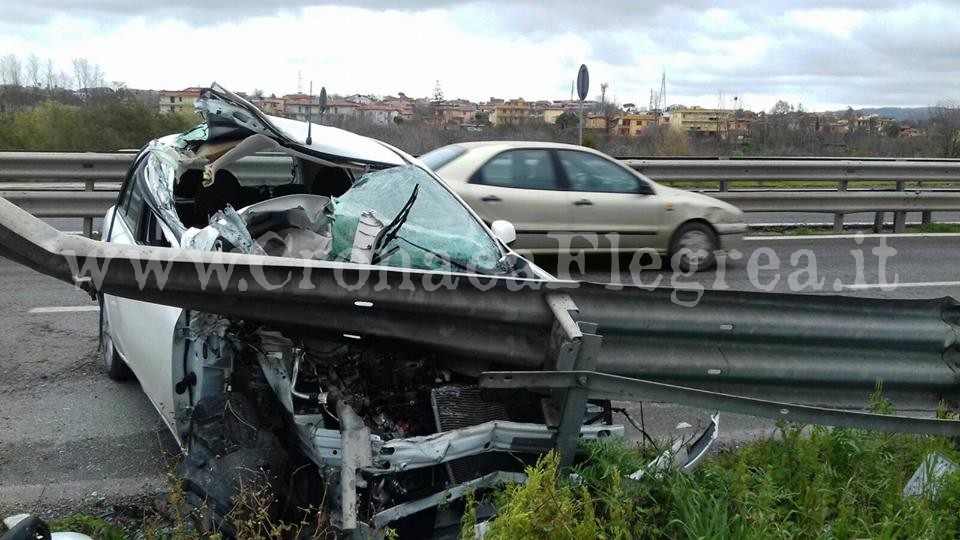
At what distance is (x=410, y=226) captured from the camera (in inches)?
182

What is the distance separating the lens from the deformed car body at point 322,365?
11.2ft

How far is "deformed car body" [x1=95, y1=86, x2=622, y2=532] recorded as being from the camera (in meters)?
3.42

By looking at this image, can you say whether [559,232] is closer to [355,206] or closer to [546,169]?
[546,169]

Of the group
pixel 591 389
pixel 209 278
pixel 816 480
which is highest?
pixel 209 278

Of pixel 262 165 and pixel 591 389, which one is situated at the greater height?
pixel 262 165

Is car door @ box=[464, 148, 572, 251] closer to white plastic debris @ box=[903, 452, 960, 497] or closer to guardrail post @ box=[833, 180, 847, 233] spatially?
guardrail post @ box=[833, 180, 847, 233]

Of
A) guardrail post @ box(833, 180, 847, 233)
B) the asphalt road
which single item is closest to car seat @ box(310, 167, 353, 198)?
the asphalt road

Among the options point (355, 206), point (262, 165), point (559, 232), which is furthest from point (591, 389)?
point (559, 232)

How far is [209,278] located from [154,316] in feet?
4.26

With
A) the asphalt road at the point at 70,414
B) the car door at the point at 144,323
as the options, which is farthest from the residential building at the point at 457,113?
the car door at the point at 144,323

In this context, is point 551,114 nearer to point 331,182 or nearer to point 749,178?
point 749,178

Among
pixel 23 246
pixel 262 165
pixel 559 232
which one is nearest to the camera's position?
pixel 23 246

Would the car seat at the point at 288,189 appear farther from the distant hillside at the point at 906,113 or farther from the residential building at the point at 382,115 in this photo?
the distant hillside at the point at 906,113

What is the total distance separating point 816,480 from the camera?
12.8 feet
